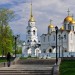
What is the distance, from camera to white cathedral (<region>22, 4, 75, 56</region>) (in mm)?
98188

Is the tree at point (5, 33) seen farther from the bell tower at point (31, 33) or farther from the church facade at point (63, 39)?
the bell tower at point (31, 33)

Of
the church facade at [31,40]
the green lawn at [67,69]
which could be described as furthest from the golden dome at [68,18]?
the green lawn at [67,69]

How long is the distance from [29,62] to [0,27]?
14559 millimetres

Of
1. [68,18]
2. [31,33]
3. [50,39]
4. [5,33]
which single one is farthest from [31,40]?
[5,33]

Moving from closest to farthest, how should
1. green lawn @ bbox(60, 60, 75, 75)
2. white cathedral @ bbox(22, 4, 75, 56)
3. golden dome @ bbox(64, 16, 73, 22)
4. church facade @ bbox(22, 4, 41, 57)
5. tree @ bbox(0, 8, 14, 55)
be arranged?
green lawn @ bbox(60, 60, 75, 75)
tree @ bbox(0, 8, 14, 55)
white cathedral @ bbox(22, 4, 75, 56)
golden dome @ bbox(64, 16, 73, 22)
church facade @ bbox(22, 4, 41, 57)

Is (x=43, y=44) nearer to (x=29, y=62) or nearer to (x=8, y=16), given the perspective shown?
(x=8, y=16)

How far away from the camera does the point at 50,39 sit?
343ft

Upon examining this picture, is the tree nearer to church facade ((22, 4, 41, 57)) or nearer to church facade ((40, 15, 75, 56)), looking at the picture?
church facade ((40, 15, 75, 56))

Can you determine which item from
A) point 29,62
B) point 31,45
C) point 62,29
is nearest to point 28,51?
point 31,45

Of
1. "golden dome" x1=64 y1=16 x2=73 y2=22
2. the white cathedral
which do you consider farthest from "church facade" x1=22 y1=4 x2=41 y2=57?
→ "golden dome" x1=64 y1=16 x2=73 y2=22

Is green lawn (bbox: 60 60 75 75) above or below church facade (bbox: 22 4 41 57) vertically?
below

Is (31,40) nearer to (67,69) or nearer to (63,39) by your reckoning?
(63,39)

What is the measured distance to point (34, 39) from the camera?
368 feet

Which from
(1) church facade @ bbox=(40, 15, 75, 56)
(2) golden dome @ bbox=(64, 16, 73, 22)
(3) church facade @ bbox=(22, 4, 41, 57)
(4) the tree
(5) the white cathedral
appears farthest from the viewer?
(3) church facade @ bbox=(22, 4, 41, 57)
